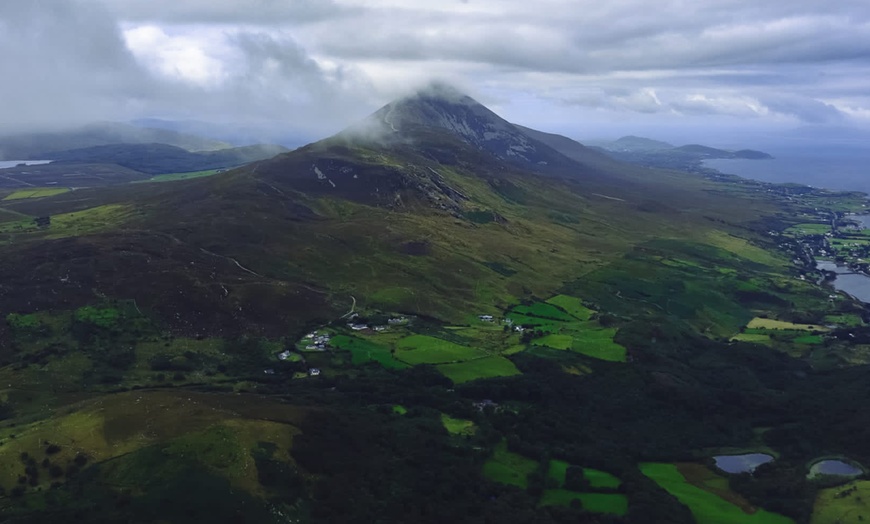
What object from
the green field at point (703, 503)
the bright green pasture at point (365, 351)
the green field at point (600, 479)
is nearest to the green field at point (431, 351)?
the bright green pasture at point (365, 351)

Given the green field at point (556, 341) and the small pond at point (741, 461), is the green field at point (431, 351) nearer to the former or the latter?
the green field at point (556, 341)

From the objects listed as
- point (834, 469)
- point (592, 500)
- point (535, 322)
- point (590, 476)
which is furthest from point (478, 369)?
point (834, 469)

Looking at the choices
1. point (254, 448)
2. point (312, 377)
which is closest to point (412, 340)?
point (312, 377)

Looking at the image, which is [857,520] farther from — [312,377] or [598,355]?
[312,377]

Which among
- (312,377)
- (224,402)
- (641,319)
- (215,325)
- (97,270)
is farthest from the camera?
(641,319)

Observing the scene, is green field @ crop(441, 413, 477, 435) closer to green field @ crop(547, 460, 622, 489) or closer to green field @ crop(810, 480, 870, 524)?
green field @ crop(547, 460, 622, 489)

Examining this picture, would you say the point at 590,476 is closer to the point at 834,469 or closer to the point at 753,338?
the point at 834,469
